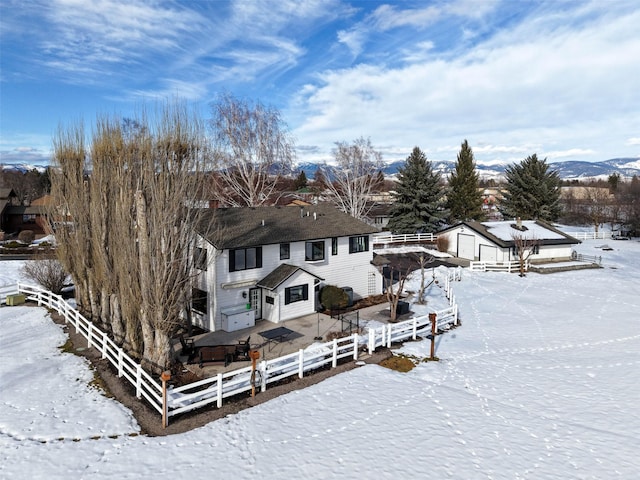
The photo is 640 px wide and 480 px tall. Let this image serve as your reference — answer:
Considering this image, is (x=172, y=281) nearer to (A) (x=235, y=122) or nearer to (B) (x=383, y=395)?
(B) (x=383, y=395)

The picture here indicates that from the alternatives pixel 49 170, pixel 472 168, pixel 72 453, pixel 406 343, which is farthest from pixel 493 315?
pixel 472 168

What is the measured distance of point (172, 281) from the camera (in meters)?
14.5

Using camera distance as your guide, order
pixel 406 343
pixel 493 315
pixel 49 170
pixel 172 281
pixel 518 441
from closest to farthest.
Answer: pixel 518 441 → pixel 172 281 → pixel 406 343 → pixel 49 170 → pixel 493 315

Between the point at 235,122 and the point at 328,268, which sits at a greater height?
the point at 235,122

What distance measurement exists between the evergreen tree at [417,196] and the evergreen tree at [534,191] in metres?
14.1

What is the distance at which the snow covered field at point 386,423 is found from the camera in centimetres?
956

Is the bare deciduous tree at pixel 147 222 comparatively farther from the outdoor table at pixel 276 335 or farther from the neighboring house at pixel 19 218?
the neighboring house at pixel 19 218

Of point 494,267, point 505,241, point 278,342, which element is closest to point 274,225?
point 278,342

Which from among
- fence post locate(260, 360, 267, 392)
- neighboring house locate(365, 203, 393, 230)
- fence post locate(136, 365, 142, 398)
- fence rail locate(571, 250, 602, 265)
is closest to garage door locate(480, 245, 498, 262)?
fence rail locate(571, 250, 602, 265)

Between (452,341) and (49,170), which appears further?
(49,170)

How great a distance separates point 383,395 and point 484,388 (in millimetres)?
3684

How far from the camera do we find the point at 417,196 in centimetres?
4847

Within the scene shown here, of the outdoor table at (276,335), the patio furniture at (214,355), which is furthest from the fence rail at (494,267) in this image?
the patio furniture at (214,355)

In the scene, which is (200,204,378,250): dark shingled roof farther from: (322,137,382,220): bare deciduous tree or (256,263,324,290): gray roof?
(322,137,382,220): bare deciduous tree
